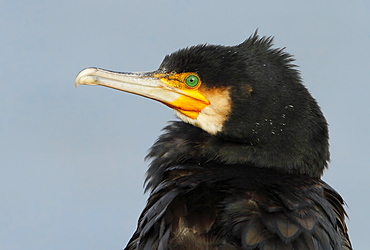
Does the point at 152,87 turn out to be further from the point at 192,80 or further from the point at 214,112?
the point at 214,112

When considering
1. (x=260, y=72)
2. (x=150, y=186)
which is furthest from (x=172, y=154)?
(x=260, y=72)

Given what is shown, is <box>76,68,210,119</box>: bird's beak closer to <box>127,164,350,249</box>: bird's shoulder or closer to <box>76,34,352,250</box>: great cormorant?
<box>76,34,352,250</box>: great cormorant

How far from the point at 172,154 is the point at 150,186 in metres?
0.31

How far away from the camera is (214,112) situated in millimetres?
7223

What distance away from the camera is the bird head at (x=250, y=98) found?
7023 millimetres

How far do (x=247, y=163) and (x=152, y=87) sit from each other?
0.99 metres

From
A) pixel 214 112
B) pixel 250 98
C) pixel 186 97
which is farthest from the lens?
pixel 186 97

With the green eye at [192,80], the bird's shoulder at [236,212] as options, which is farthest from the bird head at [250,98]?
the bird's shoulder at [236,212]

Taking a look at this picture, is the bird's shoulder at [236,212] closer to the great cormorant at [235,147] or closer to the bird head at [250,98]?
the great cormorant at [235,147]

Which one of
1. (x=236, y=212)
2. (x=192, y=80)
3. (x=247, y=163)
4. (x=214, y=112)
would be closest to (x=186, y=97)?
(x=192, y=80)

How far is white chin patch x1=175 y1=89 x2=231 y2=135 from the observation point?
7.13 metres

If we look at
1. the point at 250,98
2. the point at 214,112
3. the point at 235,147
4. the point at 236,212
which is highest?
the point at 250,98

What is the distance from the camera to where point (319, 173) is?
23.4 ft

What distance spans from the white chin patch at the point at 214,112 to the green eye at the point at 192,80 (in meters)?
0.11
